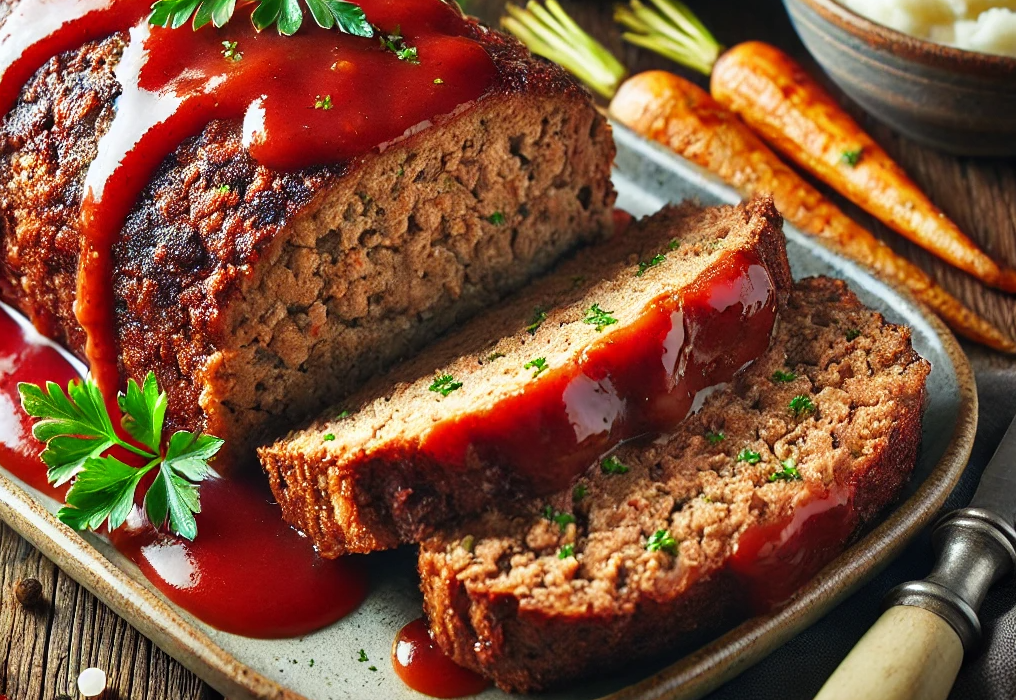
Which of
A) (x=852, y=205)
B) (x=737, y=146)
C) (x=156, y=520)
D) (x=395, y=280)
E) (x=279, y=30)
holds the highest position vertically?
(x=279, y=30)

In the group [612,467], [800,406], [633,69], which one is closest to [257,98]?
[612,467]

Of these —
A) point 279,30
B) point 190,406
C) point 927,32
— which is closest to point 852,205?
point 927,32

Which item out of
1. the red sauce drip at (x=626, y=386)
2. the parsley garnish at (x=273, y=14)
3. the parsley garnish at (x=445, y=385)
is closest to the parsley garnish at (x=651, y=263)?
the red sauce drip at (x=626, y=386)

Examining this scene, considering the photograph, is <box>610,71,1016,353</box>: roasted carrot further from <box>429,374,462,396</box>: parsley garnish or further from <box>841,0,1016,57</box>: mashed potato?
<box>429,374,462,396</box>: parsley garnish

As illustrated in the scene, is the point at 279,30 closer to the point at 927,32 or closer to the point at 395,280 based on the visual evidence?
the point at 395,280

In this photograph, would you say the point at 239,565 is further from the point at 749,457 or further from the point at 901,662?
the point at 901,662

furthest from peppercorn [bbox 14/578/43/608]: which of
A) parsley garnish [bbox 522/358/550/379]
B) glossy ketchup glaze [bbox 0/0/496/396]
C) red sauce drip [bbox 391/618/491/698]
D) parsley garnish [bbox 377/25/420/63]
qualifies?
parsley garnish [bbox 377/25/420/63]
